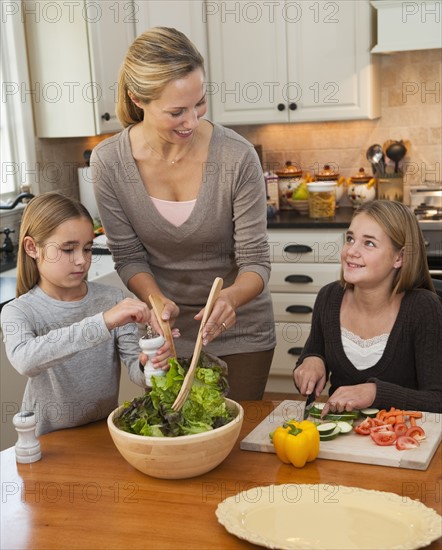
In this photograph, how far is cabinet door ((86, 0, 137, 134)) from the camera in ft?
12.5

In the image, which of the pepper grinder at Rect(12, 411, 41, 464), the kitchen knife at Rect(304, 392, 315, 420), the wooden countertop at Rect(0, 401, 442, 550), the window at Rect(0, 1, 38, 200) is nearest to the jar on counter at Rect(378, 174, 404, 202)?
the window at Rect(0, 1, 38, 200)

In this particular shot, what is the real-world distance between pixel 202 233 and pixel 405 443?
0.83 m

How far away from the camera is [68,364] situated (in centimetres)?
202

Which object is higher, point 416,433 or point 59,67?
point 59,67

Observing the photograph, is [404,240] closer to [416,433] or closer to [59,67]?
[416,433]

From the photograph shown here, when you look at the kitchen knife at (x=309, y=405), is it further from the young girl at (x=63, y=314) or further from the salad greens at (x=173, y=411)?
the young girl at (x=63, y=314)

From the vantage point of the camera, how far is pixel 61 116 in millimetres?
3900

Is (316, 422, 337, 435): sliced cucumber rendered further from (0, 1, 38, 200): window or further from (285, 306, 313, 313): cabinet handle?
(0, 1, 38, 200): window

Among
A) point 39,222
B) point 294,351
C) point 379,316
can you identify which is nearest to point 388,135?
point 294,351

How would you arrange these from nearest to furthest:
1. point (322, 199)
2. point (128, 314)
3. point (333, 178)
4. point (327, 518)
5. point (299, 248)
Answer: point (327, 518) → point (128, 314) → point (299, 248) → point (322, 199) → point (333, 178)

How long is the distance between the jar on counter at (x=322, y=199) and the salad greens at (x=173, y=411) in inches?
101

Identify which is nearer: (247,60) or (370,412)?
(370,412)

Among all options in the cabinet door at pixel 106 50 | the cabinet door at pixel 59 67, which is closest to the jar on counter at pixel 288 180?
the cabinet door at pixel 106 50

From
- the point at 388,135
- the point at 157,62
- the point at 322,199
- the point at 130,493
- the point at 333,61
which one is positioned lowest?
the point at 130,493
